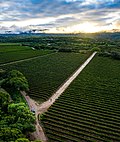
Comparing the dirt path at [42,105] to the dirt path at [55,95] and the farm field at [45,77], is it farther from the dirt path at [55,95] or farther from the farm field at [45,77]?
the farm field at [45,77]

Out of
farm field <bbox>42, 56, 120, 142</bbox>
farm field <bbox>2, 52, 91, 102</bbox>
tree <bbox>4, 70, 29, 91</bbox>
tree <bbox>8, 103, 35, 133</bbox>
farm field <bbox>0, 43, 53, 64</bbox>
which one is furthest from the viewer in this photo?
farm field <bbox>0, 43, 53, 64</bbox>

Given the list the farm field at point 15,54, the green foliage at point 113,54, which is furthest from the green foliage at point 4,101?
the green foliage at point 113,54

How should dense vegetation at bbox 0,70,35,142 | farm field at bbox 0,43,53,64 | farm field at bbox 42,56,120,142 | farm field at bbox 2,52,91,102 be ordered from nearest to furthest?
1. dense vegetation at bbox 0,70,35,142
2. farm field at bbox 42,56,120,142
3. farm field at bbox 2,52,91,102
4. farm field at bbox 0,43,53,64

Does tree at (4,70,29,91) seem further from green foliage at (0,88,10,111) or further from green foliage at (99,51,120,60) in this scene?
green foliage at (99,51,120,60)

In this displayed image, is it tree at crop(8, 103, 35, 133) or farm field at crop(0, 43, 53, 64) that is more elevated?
tree at crop(8, 103, 35, 133)

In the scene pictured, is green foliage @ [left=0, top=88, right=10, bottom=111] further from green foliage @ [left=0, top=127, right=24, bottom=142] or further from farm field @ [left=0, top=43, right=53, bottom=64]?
farm field @ [left=0, top=43, right=53, bottom=64]

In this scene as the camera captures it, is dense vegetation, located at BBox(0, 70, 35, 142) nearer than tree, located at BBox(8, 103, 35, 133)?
Yes

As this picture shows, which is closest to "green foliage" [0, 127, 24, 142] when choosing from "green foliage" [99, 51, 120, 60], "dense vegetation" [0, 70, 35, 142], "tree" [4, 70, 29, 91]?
"dense vegetation" [0, 70, 35, 142]

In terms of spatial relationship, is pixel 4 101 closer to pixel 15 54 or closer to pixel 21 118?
pixel 21 118

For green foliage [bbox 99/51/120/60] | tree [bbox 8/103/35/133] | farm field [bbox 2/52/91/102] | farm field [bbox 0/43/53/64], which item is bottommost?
green foliage [bbox 99/51/120/60]
